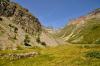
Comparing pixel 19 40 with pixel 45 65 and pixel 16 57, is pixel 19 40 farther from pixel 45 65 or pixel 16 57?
pixel 45 65

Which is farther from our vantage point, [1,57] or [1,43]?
[1,43]

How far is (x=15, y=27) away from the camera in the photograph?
12762cm

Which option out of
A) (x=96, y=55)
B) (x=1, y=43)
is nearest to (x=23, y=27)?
(x=1, y=43)

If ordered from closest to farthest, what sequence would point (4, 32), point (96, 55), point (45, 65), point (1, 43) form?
point (45, 65) < point (96, 55) < point (1, 43) < point (4, 32)

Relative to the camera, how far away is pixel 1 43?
99.4 m

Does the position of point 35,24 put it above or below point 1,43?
above

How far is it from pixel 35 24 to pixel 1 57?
107m

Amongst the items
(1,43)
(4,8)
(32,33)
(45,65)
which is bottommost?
(45,65)

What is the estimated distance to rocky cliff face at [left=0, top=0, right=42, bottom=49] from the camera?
359 ft

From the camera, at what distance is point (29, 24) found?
6088 inches

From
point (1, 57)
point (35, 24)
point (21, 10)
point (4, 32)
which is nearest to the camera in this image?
point (1, 57)

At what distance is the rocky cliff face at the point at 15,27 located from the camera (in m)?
109

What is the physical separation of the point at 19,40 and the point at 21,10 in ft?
→ 130

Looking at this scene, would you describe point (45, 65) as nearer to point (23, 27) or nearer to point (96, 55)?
point (96, 55)
